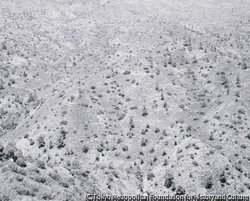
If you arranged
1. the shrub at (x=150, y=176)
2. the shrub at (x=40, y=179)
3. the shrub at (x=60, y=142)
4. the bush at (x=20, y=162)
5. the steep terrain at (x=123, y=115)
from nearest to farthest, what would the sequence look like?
1. the shrub at (x=40, y=179)
2. the bush at (x=20, y=162)
3. the steep terrain at (x=123, y=115)
4. the shrub at (x=150, y=176)
5. the shrub at (x=60, y=142)

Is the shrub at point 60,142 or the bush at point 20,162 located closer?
the bush at point 20,162

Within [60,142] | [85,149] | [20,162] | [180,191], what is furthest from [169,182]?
[20,162]

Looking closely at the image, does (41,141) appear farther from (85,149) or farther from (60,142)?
(85,149)

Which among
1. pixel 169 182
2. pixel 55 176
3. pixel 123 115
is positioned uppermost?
pixel 55 176

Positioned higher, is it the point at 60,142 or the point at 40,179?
the point at 40,179

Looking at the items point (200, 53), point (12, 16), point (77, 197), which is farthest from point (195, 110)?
point (12, 16)

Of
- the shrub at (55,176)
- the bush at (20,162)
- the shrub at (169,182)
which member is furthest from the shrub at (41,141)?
the shrub at (169,182)

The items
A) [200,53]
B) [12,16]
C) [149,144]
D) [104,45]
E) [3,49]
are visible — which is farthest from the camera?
[12,16]

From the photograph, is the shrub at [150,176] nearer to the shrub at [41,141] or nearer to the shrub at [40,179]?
the shrub at [40,179]

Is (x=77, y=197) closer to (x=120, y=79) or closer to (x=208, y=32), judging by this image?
(x=120, y=79)
